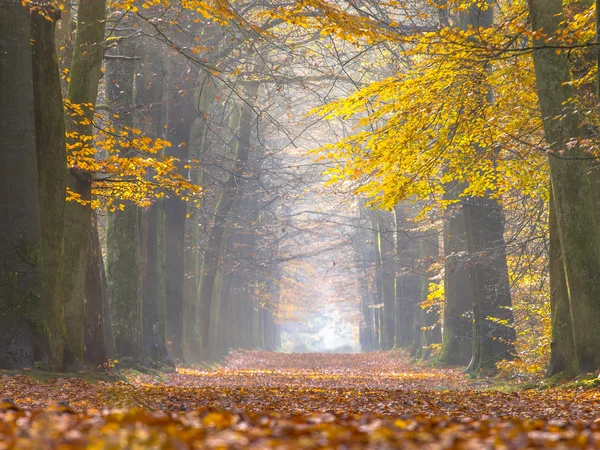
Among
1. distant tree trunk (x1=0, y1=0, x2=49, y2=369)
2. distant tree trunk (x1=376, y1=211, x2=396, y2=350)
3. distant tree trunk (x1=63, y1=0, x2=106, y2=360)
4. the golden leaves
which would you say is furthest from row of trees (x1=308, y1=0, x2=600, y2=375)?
distant tree trunk (x1=376, y1=211, x2=396, y2=350)

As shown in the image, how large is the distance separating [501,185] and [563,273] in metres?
3.93

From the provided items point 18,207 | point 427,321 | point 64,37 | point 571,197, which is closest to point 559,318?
point 571,197

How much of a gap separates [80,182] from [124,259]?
4.10 m

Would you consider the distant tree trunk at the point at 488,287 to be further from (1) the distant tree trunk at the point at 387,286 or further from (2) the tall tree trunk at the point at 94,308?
(1) the distant tree trunk at the point at 387,286

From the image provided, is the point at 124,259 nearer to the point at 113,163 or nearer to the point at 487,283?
the point at 113,163

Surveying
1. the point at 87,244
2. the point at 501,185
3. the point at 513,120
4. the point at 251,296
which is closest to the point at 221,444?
the point at 87,244

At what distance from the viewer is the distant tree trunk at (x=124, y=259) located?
16.1 meters

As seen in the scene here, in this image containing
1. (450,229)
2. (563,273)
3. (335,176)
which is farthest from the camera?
(450,229)

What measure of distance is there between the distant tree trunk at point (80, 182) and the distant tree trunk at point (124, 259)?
3399 mm

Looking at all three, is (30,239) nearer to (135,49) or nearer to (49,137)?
(49,137)

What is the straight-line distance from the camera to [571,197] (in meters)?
10.8

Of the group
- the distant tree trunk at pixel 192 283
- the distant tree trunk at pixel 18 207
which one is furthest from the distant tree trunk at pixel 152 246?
the distant tree trunk at pixel 18 207

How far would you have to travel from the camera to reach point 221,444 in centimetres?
299

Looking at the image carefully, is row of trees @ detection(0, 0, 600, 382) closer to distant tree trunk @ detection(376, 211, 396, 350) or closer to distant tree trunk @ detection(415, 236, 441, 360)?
distant tree trunk @ detection(415, 236, 441, 360)
